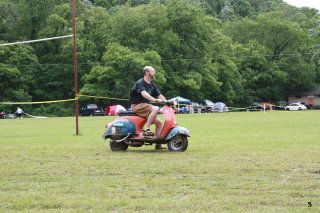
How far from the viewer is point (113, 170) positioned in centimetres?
948

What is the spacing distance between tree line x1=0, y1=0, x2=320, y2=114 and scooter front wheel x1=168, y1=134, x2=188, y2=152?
6020cm

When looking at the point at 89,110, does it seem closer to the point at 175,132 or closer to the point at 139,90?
the point at 139,90

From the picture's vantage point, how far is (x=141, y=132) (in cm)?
1355

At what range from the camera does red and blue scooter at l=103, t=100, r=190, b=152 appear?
13234 millimetres

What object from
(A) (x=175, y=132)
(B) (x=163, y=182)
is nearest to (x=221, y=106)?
(A) (x=175, y=132)

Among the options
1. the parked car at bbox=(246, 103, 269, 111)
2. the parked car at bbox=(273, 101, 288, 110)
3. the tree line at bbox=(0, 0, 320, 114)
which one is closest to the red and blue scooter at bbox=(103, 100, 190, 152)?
the tree line at bbox=(0, 0, 320, 114)

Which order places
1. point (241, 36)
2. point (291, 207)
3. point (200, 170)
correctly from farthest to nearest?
point (241, 36)
point (200, 170)
point (291, 207)

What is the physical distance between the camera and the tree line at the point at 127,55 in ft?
249

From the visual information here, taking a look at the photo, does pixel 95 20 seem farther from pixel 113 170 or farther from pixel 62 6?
pixel 113 170

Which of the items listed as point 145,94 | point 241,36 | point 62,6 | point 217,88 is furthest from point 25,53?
point 145,94

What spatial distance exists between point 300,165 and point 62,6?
77739 millimetres

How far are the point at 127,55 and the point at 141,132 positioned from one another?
62.3 m

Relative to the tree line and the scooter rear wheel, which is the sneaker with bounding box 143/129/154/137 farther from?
the tree line

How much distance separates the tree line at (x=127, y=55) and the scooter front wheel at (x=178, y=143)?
198ft
